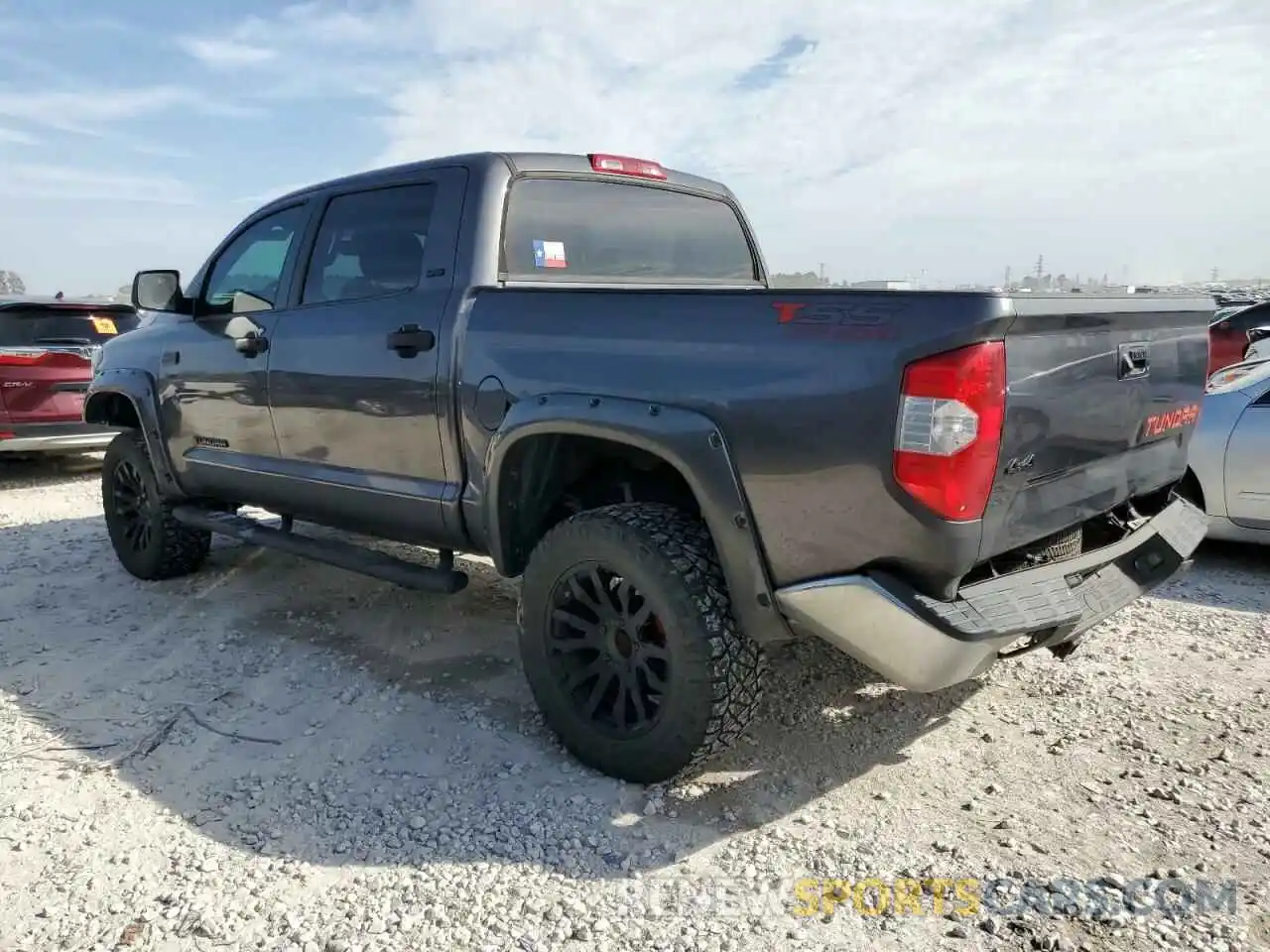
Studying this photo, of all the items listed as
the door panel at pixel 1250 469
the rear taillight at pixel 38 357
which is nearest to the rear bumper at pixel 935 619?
the door panel at pixel 1250 469

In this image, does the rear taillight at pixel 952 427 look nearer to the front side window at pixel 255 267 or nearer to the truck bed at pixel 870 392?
the truck bed at pixel 870 392

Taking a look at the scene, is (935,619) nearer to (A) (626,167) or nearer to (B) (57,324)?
(A) (626,167)

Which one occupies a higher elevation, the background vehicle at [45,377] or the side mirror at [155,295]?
the side mirror at [155,295]

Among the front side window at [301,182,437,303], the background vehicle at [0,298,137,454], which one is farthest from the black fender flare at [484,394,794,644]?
the background vehicle at [0,298,137,454]

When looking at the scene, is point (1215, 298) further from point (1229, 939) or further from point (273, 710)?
point (273, 710)

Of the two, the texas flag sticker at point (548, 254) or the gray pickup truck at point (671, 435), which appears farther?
the texas flag sticker at point (548, 254)

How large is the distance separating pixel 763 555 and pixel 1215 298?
2.07 meters

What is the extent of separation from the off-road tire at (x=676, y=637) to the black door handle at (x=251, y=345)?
200 cm

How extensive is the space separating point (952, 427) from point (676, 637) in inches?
38.9

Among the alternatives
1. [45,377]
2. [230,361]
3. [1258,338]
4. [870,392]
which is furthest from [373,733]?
[1258,338]

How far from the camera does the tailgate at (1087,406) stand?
238 cm

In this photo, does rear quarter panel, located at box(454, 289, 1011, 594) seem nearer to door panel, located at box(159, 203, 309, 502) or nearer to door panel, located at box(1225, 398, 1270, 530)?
door panel, located at box(159, 203, 309, 502)

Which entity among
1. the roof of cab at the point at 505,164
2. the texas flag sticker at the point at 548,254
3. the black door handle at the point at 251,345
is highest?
the roof of cab at the point at 505,164

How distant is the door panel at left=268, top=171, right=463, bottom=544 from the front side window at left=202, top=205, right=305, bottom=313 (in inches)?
10.5
